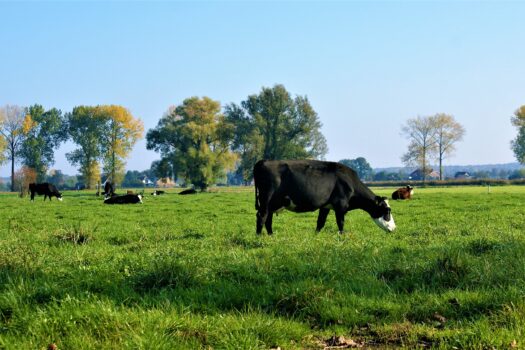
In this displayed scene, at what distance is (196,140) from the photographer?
6838 centimetres

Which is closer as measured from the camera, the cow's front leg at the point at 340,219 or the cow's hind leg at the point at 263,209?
the cow's hind leg at the point at 263,209

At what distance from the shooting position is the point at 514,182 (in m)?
80.6

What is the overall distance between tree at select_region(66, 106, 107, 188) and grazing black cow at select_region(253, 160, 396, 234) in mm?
73686

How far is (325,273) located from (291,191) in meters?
6.46

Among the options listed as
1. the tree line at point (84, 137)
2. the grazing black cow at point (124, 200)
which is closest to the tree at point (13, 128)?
the tree line at point (84, 137)

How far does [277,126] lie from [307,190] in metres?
65.0

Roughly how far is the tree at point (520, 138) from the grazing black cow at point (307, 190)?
326ft

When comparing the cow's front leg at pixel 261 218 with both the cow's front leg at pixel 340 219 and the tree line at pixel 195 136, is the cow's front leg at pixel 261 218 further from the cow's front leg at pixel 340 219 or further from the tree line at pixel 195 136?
the tree line at pixel 195 136

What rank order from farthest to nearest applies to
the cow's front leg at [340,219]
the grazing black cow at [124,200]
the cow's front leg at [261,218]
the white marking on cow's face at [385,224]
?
the grazing black cow at [124,200], the white marking on cow's face at [385,224], the cow's front leg at [340,219], the cow's front leg at [261,218]

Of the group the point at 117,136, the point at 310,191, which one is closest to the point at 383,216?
the point at 310,191

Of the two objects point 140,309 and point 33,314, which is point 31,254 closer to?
point 33,314

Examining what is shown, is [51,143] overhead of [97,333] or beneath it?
overhead

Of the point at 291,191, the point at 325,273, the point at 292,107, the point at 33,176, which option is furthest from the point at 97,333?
the point at 292,107

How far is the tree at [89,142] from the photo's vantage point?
8388 cm
